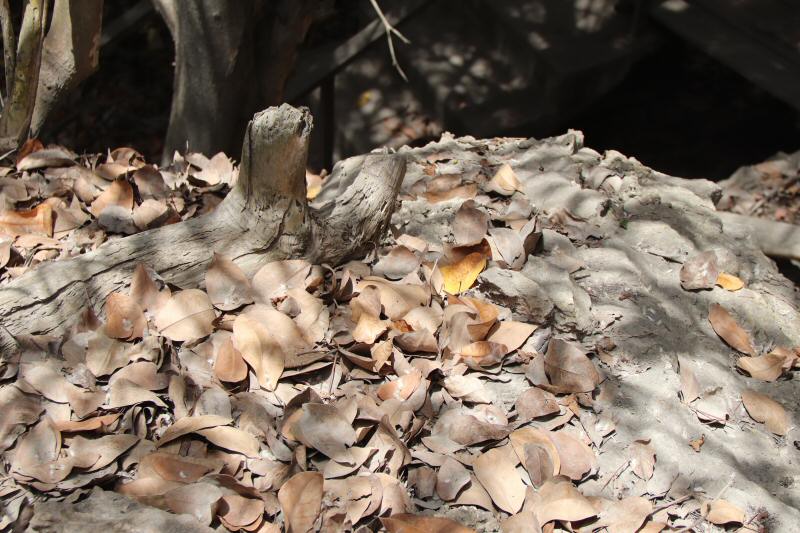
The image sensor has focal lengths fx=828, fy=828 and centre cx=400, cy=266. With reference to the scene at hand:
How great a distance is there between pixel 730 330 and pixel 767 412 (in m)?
0.29

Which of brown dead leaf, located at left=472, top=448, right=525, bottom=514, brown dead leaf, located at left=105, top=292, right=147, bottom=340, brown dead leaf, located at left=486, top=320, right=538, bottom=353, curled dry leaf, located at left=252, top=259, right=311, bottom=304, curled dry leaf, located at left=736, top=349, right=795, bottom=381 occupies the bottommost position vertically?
curled dry leaf, located at left=736, top=349, right=795, bottom=381

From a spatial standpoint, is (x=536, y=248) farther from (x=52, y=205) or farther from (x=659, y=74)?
(x=659, y=74)

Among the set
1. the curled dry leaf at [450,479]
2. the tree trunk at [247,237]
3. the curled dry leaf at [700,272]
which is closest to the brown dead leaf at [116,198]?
the tree trunk at [247,237]

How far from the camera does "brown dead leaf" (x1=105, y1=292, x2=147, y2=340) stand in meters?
2.07

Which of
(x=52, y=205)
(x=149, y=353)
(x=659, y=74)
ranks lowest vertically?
(x=659, y=74)

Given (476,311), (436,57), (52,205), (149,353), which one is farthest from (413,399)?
(436,57)

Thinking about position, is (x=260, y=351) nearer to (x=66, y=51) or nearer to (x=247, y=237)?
(x=247, y=237)

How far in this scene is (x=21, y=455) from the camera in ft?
5.87

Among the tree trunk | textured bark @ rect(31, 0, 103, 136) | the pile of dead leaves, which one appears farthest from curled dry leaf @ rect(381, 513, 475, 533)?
textured bark @ rect(31, 0, 103, 136)

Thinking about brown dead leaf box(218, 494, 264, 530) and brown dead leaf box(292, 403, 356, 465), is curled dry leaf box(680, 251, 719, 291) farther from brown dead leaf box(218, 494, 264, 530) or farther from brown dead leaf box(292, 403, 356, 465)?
brown dead leaf box(218, 494, 264, 530)

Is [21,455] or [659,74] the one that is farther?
[659,74]

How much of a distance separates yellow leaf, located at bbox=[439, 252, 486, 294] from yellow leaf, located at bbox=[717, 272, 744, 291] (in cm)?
76

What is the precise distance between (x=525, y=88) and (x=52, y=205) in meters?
4.20

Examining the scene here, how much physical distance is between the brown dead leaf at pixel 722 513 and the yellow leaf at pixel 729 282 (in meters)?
0.83
